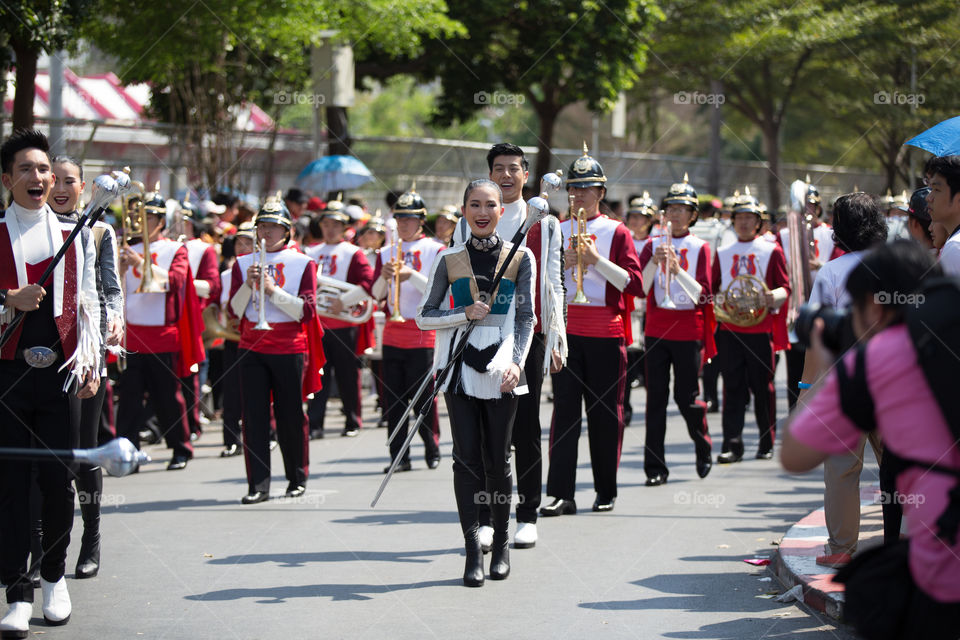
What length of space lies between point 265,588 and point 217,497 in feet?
9.38

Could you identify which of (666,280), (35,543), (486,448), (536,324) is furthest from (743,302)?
(35,543)

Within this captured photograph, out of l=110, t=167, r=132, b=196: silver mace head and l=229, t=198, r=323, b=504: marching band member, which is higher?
l=110, t=167, r=132, b=196: silver mace head

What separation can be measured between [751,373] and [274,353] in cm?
431

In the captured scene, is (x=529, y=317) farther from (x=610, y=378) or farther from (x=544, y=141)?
(x=544, y=141)

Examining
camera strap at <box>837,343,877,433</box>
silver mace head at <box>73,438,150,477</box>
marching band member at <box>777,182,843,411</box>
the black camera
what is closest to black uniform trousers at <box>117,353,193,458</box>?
marching band member at <box>777,182,843,411</box>

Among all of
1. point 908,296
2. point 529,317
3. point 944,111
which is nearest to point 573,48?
point 944,111

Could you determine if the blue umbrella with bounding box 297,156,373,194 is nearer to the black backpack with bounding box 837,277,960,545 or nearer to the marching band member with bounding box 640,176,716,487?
the marching band member with bounding box 640,176,716,487

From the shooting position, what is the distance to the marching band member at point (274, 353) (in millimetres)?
9203

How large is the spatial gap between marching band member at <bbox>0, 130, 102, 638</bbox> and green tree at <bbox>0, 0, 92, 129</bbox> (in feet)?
21.3

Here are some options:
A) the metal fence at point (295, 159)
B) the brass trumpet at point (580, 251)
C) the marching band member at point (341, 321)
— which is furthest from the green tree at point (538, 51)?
the brass trumpet at point (580, 251)

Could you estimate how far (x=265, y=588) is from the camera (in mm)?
6676

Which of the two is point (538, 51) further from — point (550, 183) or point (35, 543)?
point (35, 543)

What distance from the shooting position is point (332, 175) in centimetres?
1852

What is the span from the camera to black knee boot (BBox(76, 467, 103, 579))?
271 inches
